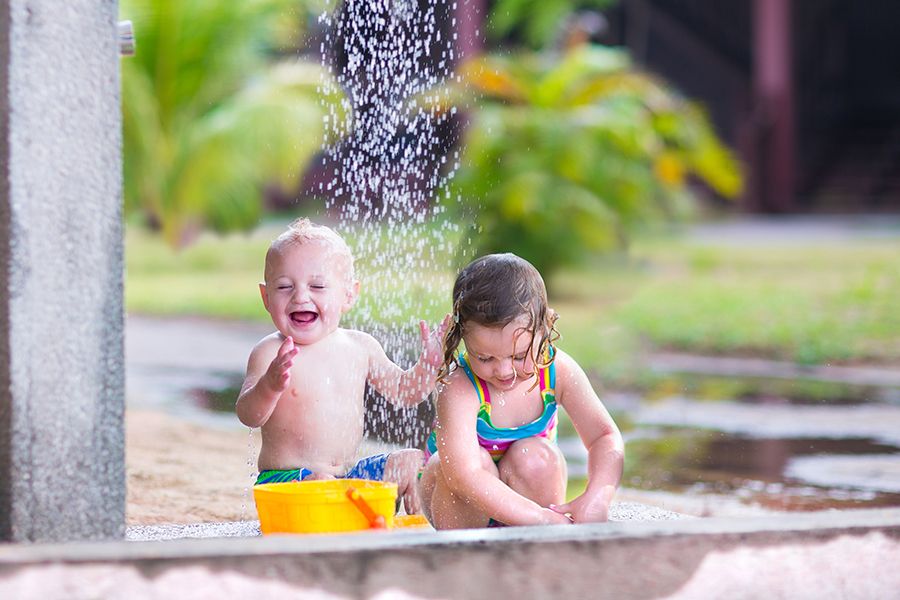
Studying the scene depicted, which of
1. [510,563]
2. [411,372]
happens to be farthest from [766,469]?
[510,563]

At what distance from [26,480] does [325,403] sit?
76cm

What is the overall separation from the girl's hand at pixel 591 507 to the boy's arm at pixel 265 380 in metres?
0.66

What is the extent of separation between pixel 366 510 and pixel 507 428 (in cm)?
42

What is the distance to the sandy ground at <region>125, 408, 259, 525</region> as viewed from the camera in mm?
4074

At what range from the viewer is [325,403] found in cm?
317

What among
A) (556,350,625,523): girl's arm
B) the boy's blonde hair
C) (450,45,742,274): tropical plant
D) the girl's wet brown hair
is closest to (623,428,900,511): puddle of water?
(556,350,625,523): girl's arm

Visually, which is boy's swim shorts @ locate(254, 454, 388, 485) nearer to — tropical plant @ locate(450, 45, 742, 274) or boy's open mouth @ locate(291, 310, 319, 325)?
boy's open mouth @ locate(291, 310, 319, 325)

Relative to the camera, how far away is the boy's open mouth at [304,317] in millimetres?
3143

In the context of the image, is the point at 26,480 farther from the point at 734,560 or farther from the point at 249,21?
the point at 249,21

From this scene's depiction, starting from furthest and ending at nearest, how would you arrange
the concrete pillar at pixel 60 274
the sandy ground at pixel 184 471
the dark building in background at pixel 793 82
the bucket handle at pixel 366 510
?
the dark building in background at pixel 793 82, the sandy ground at pixel 184 471, the bucket handle at pixel 366 510, the concrete pillar at pixel 60 274

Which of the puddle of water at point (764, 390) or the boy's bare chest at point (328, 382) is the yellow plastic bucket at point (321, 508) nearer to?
the boy's bare chest at point (328, 382)

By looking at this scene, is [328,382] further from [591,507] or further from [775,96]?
[775,96]

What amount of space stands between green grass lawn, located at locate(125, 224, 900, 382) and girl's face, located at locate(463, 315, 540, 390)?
2.66 metres

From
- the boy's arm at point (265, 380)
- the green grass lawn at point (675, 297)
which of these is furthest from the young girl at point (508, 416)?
the green grass lawn at point (675, 297)
